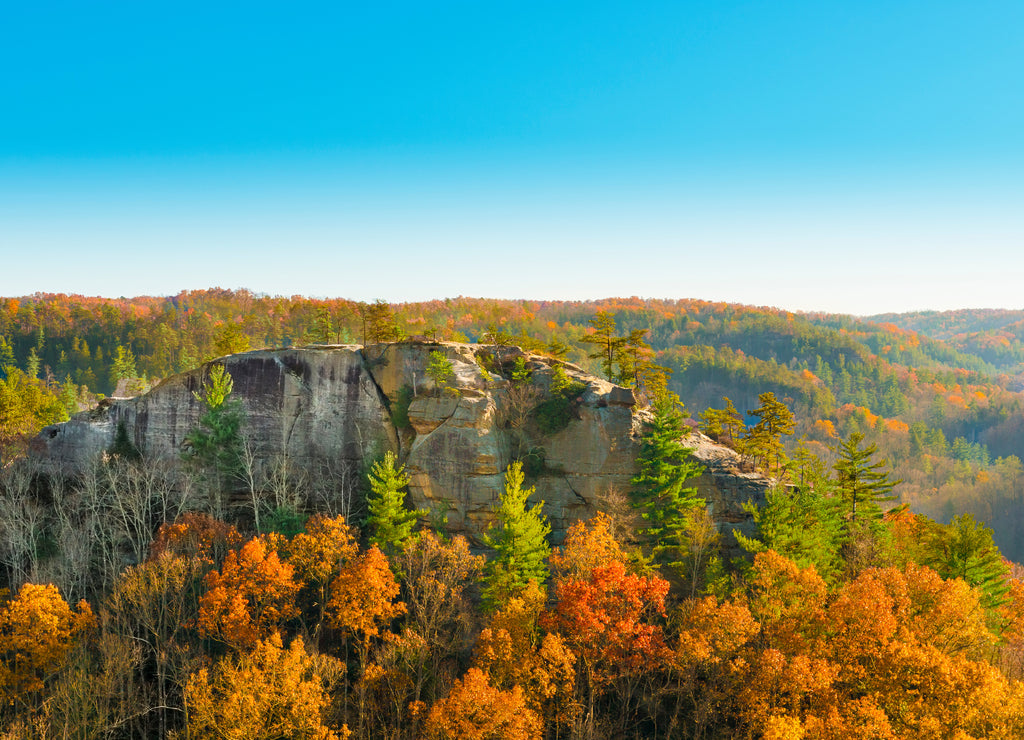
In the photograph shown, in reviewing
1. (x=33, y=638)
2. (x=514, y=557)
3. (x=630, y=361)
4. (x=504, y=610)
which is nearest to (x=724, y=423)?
(x=630, y=361)

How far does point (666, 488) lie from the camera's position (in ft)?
119

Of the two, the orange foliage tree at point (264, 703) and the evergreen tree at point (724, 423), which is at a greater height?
the evergreen tree at point (724, 423)

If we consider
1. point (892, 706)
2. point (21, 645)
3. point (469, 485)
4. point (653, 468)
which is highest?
point (653, 468)

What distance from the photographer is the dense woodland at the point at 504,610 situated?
78.4 ft

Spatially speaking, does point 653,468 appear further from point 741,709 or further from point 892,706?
point 892,706

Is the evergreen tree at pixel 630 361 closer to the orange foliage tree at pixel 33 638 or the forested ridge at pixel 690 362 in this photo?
the forested ridge at pixel 690 362

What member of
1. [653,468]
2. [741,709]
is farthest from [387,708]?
[653,468]

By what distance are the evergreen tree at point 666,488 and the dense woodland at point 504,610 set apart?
20 cm

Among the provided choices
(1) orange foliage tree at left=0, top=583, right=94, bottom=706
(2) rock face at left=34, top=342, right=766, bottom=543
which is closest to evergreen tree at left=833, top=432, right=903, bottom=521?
(2) rock face at left=34, top=342, right=766, bottom=543

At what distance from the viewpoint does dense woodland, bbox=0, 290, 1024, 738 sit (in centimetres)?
2391

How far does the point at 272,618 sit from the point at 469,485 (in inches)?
579

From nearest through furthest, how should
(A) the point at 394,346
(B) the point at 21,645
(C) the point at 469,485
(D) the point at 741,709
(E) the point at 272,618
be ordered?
(D) the point at 741,709 < (B) the point at 21,645 < (E) the point at 272,618 < (C) the point at 469,485 < (A) the point at 394,346

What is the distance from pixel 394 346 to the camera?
43125 millimetres

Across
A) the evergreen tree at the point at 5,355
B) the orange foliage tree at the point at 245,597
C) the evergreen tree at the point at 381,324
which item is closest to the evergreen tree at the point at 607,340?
the evergreen tree at the point at 381,324
